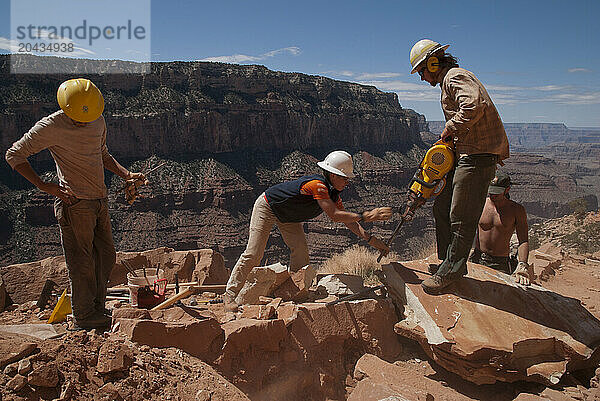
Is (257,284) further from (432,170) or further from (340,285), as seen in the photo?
(432,170)

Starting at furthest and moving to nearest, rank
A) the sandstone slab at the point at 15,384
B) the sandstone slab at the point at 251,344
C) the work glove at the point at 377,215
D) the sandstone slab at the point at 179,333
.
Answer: the work glove at the point at 377,215, the sandstone slab at the point at 251,344, the sandstone slab at the point at 179,333, the sandstone slab at the point at 15,384

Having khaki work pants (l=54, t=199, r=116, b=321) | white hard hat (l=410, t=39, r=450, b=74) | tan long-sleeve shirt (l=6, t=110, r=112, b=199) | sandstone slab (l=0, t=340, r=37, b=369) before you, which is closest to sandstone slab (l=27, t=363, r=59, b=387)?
sandstone slab (l=0, t=340, r=37, b=369)

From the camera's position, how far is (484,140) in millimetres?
3717

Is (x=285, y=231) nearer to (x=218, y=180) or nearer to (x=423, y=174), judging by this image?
(x=423, y=174)

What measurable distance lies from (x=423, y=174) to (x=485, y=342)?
157 cm

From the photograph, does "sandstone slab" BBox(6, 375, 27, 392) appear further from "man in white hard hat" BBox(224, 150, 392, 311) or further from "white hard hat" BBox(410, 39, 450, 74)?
"white hard hat" BBox(410, 39, 450, 74)

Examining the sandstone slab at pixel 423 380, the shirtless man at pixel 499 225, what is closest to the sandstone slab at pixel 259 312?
the sandstone slab at pixel 423 380

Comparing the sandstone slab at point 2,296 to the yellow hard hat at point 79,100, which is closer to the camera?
the yellow hard hat at point 79,100

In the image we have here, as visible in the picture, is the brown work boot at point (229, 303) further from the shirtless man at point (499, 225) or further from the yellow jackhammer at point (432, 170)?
the shirtless man at point (499, 225)

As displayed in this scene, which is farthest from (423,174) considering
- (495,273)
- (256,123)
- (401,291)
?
(256,123)

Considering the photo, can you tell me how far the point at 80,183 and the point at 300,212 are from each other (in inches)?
81.5

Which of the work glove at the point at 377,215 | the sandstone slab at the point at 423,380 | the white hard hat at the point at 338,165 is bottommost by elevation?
the sandstone slab at the point at 423,380

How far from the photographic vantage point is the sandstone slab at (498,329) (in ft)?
11.6

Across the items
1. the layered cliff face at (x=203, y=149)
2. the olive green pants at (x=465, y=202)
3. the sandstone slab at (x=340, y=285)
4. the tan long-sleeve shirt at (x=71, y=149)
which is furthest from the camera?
the layered cliff face at (x=203, y=149)
